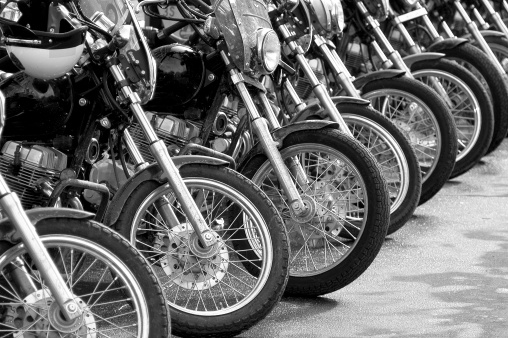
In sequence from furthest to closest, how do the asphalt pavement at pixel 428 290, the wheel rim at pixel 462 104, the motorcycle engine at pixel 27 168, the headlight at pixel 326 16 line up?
1. the wheel rim at pixel 462 104
2. the headlight at pixel 326 16
3. the asphalt pavement at pixel 428 290
4. the motorcycle engine at pixel 27 168

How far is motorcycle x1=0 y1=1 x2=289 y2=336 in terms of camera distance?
480 centimetres

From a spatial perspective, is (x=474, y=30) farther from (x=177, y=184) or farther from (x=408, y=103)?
(x=177, y=184)

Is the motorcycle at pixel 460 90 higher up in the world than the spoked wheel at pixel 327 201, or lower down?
lower down

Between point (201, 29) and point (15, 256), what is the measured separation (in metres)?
2.22

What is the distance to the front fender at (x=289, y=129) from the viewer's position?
17.8 feet

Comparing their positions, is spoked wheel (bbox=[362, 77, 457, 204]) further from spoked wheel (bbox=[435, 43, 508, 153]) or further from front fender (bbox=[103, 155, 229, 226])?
front fender (bbox=[103, 155, 229, 226])

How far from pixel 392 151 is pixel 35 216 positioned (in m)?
2.95

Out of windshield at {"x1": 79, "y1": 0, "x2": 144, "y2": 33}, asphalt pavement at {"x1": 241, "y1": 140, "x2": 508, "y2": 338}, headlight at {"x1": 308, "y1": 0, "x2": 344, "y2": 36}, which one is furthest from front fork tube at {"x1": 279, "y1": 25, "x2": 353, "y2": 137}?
windshield at {"x1": 79, "y1": 0, "x2": 144, "y2": 33}

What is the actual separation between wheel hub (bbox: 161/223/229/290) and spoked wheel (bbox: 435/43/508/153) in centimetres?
374

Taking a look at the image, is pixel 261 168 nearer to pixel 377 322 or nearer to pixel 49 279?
pixel 377 322

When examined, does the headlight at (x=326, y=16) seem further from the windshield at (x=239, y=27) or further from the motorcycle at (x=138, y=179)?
the motorcycle at (x=138, y=179)

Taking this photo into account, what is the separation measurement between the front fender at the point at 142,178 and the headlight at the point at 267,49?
2.11 ft

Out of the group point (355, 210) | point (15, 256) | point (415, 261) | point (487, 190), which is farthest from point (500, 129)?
point (15, 256)

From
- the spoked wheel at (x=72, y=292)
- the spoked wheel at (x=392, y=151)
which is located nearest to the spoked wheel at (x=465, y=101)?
the spoked wheel at (x=392, y=151)
